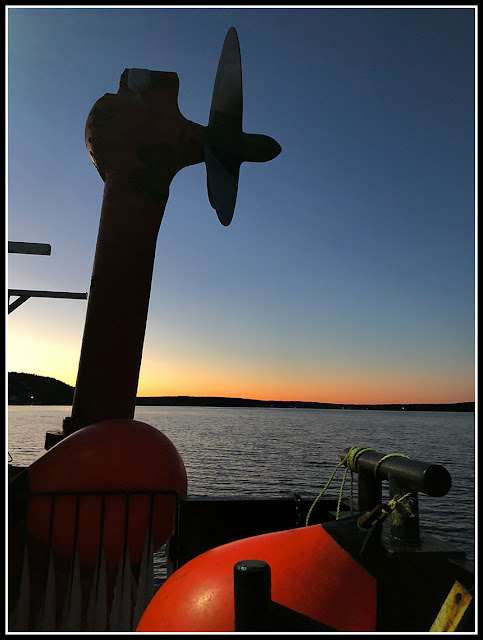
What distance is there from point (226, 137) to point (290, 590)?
7357 mm

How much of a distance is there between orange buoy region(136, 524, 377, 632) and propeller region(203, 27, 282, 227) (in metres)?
6.48

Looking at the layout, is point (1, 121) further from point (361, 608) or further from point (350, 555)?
point (361, 608)

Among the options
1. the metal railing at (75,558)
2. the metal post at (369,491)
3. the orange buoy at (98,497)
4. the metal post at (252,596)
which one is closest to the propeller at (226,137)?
the orange buoy at (98,497)

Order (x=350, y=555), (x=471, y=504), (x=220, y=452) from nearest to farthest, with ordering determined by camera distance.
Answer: (x=350, y=555) < (x=471, y=504) < (x=220, y=452)

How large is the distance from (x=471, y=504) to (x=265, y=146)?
87.3 ft

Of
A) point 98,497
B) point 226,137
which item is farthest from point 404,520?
point 226,137

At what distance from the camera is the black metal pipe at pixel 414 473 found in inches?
87.1

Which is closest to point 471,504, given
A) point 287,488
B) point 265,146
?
point 287,488

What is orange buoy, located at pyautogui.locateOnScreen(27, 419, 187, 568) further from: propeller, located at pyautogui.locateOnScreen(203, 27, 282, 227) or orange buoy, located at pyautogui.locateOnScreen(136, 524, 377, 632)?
propeller, located at pyautogui.locateOnScreen(203, 27, 282, 227)

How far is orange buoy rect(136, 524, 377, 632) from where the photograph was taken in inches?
89.3

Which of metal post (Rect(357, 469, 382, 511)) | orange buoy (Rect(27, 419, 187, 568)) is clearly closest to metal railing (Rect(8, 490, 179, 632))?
orange buoy (Rect(27, 419, 187, 568))

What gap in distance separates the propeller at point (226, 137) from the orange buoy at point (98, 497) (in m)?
5.12

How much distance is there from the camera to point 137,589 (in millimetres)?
4172

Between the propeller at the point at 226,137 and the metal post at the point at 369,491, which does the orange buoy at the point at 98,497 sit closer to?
the metal post at the point at 369,491
